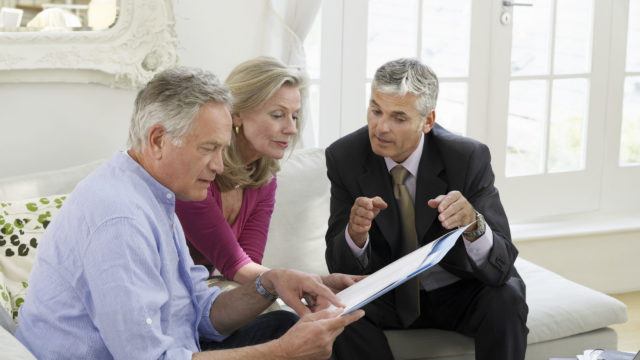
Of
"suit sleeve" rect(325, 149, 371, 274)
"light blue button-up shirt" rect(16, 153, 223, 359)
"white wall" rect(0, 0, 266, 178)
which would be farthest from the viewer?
"white wall" rect(0, 0, 266, 178)

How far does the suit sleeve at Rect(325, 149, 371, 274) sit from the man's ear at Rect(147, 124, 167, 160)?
0.86 m

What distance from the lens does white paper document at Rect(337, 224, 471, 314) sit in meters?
1.89

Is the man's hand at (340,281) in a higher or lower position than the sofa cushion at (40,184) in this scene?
lower

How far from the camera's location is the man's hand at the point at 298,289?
7.06 feet

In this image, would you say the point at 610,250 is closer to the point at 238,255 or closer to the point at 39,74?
the point at 238,255

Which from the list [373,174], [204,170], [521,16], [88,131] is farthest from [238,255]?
[521,16]

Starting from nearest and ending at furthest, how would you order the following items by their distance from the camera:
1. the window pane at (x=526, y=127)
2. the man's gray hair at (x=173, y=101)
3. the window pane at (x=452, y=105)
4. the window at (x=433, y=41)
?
the man's gray hair at (x=173, y=101) → the window at (x=433, y=41) → the window pane at (x=452, y=105) → the window pane at (x=526, y=127)

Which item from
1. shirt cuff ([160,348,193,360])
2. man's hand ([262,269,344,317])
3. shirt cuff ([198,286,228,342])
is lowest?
shirt cuff ([198,286,228,342])

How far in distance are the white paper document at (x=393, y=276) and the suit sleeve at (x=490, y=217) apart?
44 cm

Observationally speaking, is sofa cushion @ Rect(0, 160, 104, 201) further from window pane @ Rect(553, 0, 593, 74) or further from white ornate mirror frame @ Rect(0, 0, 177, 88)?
window pane @ Rect(553, 0, 593, 74)

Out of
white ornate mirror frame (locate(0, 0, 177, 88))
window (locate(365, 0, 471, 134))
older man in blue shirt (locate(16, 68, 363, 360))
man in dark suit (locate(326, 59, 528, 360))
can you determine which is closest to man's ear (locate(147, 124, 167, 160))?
older man in blue shirt (locate(16, 68, 363, 360))

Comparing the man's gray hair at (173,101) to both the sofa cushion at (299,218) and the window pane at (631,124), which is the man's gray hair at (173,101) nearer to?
the sofa cushion at (299,218)

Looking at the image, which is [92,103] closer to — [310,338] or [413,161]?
[413,161]

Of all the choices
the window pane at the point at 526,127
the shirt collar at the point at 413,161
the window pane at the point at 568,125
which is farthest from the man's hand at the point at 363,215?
the window pane at the point at 568,125
